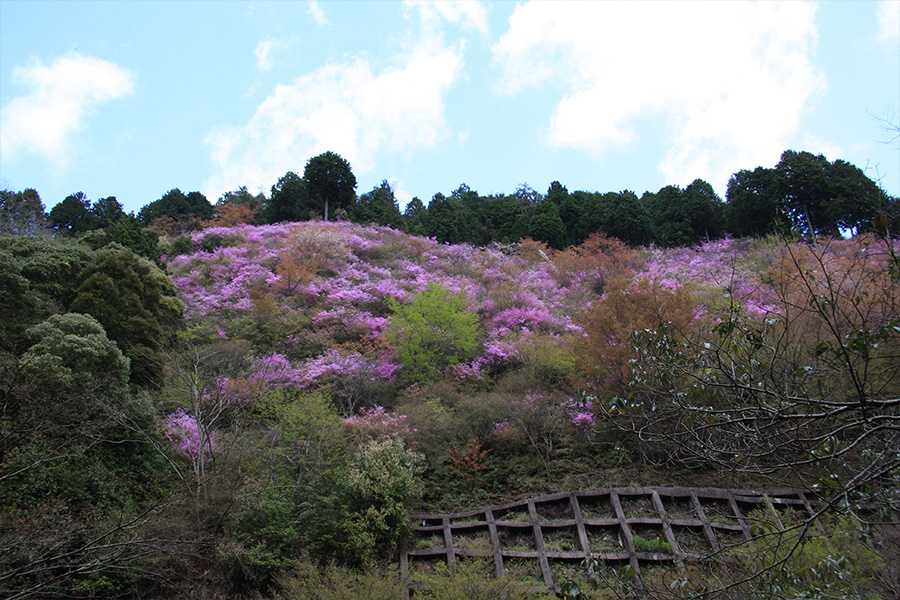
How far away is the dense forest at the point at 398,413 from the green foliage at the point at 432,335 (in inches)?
3.2

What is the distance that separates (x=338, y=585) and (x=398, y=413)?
554 centimetres

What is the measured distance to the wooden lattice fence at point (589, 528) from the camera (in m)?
9.06

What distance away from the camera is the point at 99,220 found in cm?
3716

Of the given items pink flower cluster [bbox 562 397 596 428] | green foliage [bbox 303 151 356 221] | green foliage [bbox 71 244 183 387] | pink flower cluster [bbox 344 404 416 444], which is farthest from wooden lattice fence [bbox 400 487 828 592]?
green foliage [bbox 303 151 356 221]

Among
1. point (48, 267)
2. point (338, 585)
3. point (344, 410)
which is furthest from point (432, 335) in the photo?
point (48, 267)

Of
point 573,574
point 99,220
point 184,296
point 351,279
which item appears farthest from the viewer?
point 99,220

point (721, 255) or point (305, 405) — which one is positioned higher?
point (721, 255)

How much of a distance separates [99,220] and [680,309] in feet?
136

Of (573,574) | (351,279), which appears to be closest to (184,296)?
(351,279)

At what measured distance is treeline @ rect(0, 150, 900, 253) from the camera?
28172 mm

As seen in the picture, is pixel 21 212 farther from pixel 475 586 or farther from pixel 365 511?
pixel 475 586

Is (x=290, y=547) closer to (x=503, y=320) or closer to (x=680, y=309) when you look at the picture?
(x=680, y=309)

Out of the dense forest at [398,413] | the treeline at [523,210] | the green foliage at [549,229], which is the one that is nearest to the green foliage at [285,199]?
the treeline at [523,210]

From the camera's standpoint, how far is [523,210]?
41312mm
